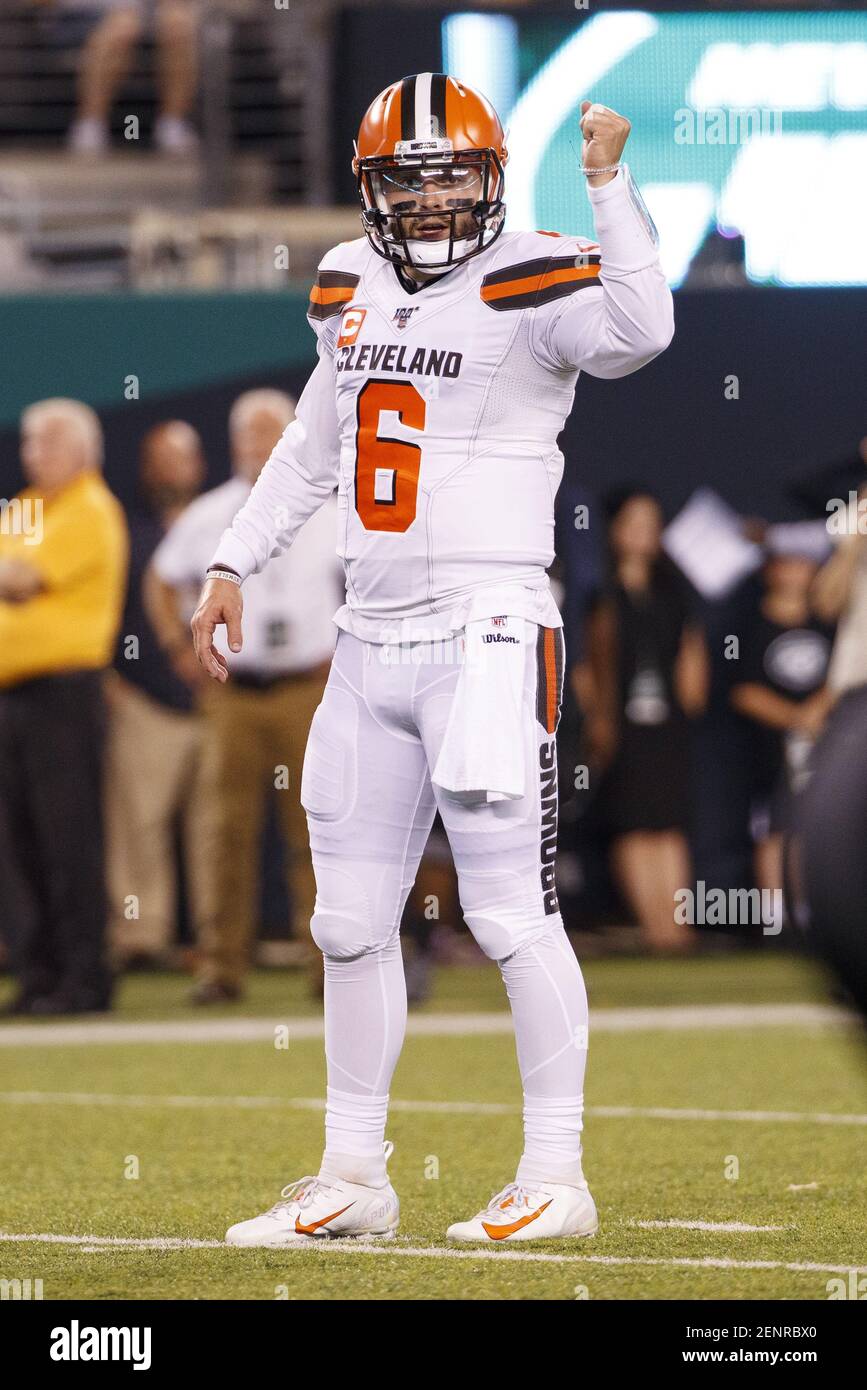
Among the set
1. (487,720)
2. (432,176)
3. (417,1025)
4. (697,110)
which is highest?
(697,110)

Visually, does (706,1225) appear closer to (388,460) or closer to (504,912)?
(504,912)

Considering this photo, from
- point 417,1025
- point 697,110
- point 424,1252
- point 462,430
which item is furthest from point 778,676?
point 424,1252

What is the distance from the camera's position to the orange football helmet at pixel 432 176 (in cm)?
430

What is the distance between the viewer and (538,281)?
169 inches

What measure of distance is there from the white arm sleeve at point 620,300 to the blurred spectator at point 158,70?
10.3 meters

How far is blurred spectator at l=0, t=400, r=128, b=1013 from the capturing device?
8.68 meters

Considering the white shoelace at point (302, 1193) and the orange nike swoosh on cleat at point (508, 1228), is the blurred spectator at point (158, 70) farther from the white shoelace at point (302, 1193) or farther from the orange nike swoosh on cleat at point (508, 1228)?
the orange nike swoosh on cleat at point (508, 1228)

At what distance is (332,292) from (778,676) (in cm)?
681

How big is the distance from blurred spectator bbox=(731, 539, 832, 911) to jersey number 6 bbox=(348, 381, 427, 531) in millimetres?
6748

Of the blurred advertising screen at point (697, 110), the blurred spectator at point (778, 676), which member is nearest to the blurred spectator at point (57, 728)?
the blurred advertising screen at point (697, 110)

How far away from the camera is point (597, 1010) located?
8.66 metres

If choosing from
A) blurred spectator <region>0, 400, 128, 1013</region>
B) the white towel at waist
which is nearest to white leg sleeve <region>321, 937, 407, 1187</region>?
the white towel at waist

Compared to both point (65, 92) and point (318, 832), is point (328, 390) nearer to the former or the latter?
point (318, 832)

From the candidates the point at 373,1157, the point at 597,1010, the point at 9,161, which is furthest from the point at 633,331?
the point at 9,161
